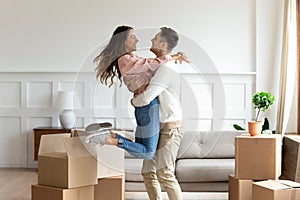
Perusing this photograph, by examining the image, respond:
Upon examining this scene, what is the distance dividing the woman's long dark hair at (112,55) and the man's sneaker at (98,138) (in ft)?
1.21

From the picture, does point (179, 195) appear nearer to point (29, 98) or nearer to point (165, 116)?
point (165, 116)

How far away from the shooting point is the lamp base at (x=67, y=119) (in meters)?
6.15

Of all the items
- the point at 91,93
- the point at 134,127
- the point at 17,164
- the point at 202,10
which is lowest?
the point at 17,164

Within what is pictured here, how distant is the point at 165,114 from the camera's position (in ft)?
10.2

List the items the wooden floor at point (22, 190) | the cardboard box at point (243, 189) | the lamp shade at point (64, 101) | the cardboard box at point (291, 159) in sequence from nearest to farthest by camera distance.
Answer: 1. the cardboard box at point (243, 189)
2. the cardboard box at point (291, 159)
3. the wooden floor at point (22, 190)
4. the lamp shade at point (64, 101)

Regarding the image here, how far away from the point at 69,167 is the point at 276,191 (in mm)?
1368

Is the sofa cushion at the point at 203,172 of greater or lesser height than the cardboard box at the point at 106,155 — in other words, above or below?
below

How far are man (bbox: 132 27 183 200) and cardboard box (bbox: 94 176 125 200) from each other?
0.43m

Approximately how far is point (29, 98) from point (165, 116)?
372cm

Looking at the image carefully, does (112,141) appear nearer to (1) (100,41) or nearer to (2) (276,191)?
(2) (276,191)

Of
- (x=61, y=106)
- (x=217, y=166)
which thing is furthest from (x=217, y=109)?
(x=61, y=106)

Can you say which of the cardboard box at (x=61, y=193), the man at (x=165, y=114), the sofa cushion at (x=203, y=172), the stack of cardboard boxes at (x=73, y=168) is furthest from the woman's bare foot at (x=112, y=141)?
the sofa cushion at (x=203, y=172)

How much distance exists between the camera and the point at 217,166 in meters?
4.77

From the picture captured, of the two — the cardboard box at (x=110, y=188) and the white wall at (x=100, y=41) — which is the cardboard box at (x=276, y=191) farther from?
the white wall at (x=100, y=41)
